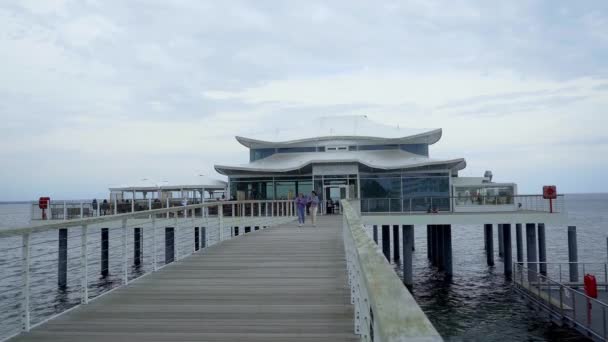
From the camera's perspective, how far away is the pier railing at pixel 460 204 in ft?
77.4

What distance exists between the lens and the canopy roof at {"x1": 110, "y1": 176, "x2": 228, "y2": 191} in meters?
35.7

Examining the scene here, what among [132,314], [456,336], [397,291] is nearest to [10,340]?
[132,314]

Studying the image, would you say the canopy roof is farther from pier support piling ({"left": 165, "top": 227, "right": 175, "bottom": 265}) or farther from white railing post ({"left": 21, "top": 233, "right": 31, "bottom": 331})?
white railing post ({"left": 21, "top": 233, "right": 31, "bottom": 331})

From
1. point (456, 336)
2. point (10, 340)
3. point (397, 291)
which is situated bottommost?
point (456, 336)

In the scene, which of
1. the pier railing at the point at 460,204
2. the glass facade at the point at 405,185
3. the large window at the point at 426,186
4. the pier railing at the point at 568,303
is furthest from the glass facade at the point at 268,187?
the pier railing at the point at 568,303

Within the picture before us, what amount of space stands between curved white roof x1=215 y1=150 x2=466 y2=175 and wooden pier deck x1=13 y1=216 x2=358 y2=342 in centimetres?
2264

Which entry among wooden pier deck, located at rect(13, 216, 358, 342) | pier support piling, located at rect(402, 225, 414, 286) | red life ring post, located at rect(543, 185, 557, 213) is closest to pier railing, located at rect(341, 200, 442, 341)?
wooden pier deck, located at rect(13, 216, 358, 342)

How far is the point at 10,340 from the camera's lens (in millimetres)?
4965

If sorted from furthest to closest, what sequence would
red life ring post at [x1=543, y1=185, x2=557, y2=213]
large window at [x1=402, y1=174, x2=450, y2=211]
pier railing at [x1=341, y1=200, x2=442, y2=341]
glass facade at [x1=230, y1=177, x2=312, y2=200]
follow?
1. glass facade at [x1=230, y1=177, x2=312, y2=200]
2. large window at [x1=402, y1=174, x2=450, y2=211]
3. red life ring post at [x1=543, y1=185, x2=557, y2=213]
4. pier railing at [x1=341, y1=200, x2=442, y2=341]

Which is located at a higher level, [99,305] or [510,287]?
[99,305]

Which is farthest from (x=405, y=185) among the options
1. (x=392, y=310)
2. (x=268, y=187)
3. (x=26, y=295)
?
(x=392, y=310)

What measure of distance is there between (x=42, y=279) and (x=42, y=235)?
3728cm

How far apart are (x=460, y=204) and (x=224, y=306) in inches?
797

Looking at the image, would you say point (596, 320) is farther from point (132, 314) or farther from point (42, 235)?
point (42, 235)
